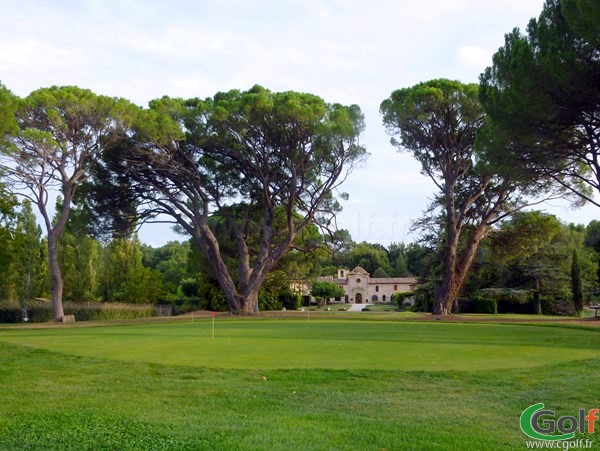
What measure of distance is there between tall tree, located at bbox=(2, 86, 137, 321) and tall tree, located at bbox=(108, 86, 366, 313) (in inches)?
74.0

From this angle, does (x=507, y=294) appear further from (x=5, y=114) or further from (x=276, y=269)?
(x=5, y=114)

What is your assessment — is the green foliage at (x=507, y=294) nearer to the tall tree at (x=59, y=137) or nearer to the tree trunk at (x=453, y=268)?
the tree trunk at (x=453, y=268)

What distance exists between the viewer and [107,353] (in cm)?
1348

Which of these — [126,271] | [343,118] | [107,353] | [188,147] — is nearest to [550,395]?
[107,353]

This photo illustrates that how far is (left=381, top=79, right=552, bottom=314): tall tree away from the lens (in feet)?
114

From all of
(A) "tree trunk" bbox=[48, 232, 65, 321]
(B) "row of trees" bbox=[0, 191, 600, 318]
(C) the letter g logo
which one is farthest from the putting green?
(B) "row of trees" bbox=[0, 191, 600, 318]

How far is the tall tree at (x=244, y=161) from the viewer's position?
3478 cm

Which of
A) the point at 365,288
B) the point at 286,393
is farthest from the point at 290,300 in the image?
the point at 286,393

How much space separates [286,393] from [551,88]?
51.9 feet

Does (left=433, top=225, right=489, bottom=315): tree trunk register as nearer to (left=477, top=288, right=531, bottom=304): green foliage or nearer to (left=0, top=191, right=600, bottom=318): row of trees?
(left=0, top=191, right=600, bottom=318): row of trees

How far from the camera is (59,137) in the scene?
32.2 m

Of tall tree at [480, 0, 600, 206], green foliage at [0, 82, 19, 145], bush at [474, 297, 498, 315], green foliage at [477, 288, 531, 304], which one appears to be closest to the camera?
tall tree at [480, 0, 600, 206]

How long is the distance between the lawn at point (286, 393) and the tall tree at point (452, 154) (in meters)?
21.5

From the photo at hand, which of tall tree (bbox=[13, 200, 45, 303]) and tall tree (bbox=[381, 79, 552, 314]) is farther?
tall tree (bbox=[13, 200, 45, 303])
